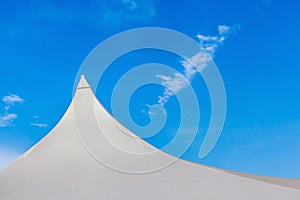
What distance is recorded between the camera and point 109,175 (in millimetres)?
7434

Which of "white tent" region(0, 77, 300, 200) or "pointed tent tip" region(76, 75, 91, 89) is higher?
"pointed tent tip" region(76, 75, 91, 89)

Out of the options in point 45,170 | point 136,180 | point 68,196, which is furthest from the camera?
point 45,170

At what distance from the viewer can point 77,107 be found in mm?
10078

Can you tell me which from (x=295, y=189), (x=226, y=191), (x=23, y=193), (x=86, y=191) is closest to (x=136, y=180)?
(x=86, y=191)

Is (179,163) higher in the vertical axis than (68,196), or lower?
higher

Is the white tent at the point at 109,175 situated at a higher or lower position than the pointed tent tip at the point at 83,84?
lower

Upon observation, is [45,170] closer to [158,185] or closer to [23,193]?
[23,193]

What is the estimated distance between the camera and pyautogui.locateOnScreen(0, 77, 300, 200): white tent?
6.80m

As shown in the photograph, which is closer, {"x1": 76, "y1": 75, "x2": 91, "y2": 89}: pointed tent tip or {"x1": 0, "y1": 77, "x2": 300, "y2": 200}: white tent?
{"x1": 0, "y1": 77, "x2": 300, "y2": 200}: white tent

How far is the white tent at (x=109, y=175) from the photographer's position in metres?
6.80

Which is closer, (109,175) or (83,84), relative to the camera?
(109,175)

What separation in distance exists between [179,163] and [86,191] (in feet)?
7.36

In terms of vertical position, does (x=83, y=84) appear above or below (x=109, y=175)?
above

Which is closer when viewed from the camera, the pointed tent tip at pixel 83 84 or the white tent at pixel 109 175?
the white tent at pixel 109 175
